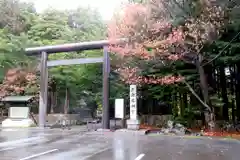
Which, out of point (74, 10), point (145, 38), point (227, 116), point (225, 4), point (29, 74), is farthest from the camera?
point (74, 10)

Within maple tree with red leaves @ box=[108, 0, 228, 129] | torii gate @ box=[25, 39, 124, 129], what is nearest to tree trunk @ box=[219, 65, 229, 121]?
maple tree with red leaves @ box=[108, 0, 228, 129]

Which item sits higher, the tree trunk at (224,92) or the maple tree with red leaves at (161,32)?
the maple tree with red leaves at (161,32)

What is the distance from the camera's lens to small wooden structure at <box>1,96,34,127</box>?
1927 centimetres

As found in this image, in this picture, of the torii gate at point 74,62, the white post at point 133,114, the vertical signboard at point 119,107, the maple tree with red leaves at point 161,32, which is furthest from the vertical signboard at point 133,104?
the torii gate at point 74,62

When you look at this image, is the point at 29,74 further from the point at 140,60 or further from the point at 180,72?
the point at 180,72

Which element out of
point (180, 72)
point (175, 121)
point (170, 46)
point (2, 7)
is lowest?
point (175, 121)

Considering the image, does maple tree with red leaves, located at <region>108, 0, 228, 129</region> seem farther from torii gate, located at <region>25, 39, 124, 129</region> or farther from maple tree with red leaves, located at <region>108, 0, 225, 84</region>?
torii gate, located at <region>25, 39, 124, 129</region>

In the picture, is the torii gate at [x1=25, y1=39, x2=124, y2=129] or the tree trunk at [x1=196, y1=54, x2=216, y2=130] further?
the torii gate at [x1=25, y1=39, x2=124, y2=129]

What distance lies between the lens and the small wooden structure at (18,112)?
1927cm

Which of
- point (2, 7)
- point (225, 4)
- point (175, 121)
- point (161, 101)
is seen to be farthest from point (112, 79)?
point (2, 7)

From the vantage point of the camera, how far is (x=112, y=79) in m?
19.4

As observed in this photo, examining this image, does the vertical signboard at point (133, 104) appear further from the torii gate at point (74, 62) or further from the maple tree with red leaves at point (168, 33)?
the torii gate at point (74, 62)

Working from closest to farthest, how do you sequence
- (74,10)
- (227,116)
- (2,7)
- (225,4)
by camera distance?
(225,4), (227,116), (2,7), (74,10)

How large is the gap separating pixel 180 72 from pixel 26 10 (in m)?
21.4
